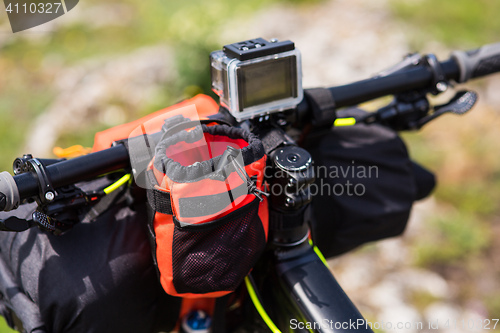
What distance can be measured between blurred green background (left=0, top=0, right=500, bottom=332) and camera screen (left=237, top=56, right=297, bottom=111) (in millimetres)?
1903

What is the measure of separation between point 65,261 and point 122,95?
3.50 metres

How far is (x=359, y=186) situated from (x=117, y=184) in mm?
760

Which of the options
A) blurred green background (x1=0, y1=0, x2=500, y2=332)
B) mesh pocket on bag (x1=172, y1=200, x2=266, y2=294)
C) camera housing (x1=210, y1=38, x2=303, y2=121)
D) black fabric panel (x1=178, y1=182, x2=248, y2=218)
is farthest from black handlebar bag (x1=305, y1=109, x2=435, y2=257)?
blurred green background (x1=0, y1=0, x2=500, y2=332)

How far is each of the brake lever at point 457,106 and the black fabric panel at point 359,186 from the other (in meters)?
0.12

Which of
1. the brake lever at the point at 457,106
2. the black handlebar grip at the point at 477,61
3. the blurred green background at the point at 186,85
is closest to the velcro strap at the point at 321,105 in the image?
the brake lever at the point at 457,106

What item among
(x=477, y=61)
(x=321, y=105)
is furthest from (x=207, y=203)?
(x=477, y=61)

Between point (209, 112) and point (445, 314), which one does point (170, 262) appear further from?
point (445, 314)

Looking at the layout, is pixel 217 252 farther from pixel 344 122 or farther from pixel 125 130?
pixel 344 122

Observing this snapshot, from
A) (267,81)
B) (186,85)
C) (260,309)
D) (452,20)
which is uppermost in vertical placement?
(267,81)

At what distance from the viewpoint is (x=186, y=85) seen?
4.17 metres

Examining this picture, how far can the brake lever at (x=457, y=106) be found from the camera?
62.6 inches

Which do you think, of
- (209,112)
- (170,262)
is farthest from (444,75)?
(170,262)

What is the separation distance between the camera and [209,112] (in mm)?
1411
